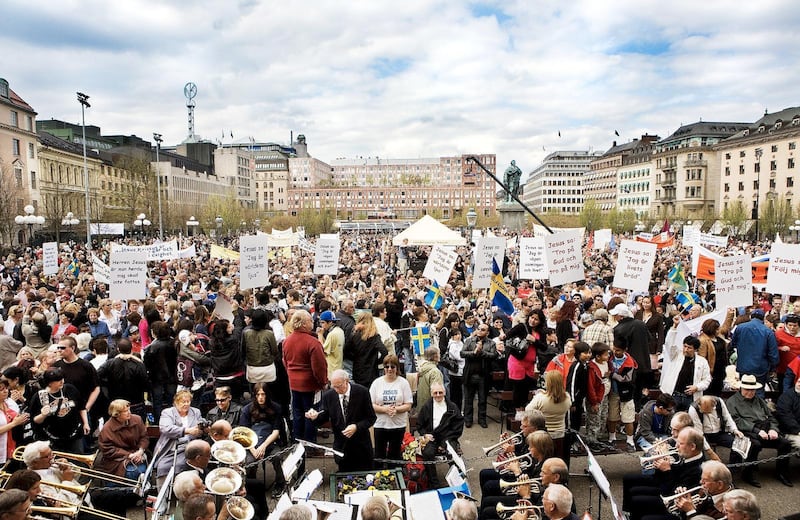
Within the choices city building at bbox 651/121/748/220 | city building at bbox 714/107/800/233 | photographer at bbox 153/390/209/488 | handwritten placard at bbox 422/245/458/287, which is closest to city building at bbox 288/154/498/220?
city building at bbox 651/121/748/220

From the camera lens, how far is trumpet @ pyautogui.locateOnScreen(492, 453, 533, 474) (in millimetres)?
5516

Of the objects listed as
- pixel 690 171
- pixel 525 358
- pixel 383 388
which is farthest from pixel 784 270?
pixel 690 171

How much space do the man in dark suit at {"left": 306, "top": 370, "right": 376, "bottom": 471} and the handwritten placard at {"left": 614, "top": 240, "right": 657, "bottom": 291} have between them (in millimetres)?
7068

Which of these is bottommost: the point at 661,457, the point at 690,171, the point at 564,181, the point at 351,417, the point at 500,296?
the point at 661,457

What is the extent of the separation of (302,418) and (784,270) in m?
9.21

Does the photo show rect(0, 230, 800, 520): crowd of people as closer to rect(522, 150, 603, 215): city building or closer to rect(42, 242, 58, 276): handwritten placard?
rect(42, 242, 58, 276): handwritten placard

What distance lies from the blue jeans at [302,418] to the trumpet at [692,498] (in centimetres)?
416

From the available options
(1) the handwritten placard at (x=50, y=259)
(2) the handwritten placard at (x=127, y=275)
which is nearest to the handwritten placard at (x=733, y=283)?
(2) the handwritten placard at (x=127, y=275)

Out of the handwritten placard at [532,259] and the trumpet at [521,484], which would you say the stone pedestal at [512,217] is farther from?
the trumpet at [521,484]

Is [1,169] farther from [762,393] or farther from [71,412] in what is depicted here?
[762,393]

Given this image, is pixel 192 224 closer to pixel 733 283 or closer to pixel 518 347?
pixel 518 347

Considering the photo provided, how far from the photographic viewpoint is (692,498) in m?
4.93

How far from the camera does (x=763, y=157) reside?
86812mm

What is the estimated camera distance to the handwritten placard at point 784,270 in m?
10.4
